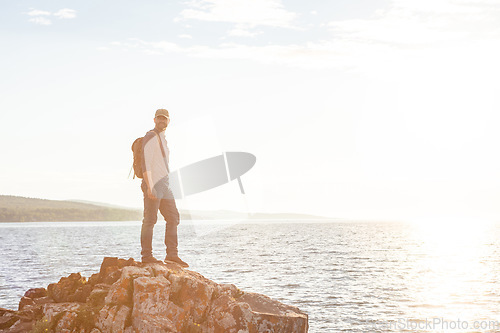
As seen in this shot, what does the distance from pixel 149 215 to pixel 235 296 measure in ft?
10.2

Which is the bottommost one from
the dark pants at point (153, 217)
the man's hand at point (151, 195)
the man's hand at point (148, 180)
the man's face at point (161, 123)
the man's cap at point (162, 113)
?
the dark pants at point (153, 217)

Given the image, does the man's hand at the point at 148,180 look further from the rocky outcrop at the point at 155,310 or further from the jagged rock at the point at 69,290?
the jagged rock at the point at 69,290

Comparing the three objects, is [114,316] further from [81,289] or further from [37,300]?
[37,300]

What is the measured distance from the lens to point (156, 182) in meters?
13.9

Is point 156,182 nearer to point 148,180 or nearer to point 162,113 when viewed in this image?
point 148,180

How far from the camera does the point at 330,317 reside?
26.2 m

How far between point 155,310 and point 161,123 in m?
4.61

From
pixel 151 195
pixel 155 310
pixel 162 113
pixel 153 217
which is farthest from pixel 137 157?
pixel 155 310

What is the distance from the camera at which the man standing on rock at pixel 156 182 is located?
1359cm

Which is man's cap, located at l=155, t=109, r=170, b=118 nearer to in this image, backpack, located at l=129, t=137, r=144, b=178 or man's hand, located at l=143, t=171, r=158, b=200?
backpack, located at l=129, t=137, r=144, b=178

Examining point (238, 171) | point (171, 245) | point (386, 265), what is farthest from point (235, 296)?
point (386, 265)

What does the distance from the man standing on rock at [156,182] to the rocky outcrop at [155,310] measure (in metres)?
1.10

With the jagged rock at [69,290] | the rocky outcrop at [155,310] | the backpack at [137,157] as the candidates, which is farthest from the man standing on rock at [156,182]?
the jagged rock at [69,290]

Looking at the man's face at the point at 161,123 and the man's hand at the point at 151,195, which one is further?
the man's face at the point at 161,123
